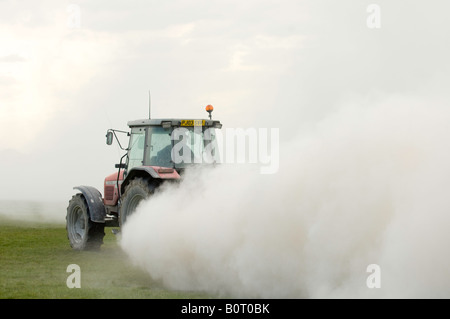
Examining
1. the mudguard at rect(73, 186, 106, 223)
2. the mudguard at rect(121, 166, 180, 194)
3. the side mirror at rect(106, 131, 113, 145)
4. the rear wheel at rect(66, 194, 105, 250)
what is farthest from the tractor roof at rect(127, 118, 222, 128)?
the rear wheel at rect(66, 194, 105, 250)

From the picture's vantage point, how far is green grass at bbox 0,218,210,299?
11016 millimetres

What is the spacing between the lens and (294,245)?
9.80 metres

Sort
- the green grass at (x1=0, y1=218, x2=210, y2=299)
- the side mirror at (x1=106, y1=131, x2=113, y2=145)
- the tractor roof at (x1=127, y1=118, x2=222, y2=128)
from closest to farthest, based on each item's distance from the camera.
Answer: the green grass at (x1=0, y1=218, x2=210, y2=299) < the tractor roof at (x1=127, y1=118, x2=222, y2=128) < the side mirror at (x1=106, y1=131, x2=113, y2=145)

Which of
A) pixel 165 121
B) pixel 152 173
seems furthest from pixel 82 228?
pixel 152 173

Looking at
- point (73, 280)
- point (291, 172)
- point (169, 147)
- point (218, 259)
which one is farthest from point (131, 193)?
point (291, 172)

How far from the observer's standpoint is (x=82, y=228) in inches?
719

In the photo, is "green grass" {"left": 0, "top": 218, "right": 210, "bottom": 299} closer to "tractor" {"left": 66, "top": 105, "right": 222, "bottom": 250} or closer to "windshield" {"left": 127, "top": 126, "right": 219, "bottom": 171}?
"tractor" {"left": 66, "top": 105, "right": 222, "bottom": 250}

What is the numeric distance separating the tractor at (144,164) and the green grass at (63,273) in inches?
35.0

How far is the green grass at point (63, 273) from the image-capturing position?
1102 centimetres

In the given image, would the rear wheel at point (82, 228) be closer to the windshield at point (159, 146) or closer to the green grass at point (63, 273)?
the green grass at point (63, 273)

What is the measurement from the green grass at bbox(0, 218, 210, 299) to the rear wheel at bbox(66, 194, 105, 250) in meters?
0.32

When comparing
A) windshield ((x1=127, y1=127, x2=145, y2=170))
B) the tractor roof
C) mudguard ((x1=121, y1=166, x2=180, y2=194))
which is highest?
the tractor roof
